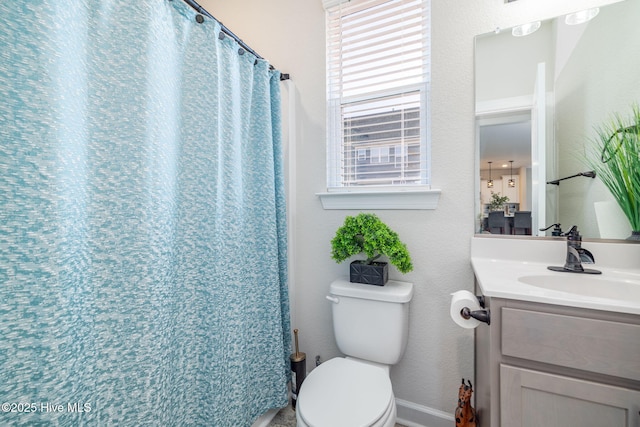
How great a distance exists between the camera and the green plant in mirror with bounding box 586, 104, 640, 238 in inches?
41.1

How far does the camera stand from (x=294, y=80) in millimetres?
1696

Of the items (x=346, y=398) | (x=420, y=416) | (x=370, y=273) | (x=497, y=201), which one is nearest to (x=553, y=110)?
(x=497, y=201)

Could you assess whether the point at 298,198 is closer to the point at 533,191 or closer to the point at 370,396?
the point at 370,396

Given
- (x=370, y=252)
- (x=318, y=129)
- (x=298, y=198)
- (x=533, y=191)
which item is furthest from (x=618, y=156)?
(x=298, y=198)

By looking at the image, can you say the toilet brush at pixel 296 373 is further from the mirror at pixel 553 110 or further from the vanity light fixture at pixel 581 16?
the vanity light fixture at pixel 581 16

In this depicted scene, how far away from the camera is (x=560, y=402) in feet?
2.31

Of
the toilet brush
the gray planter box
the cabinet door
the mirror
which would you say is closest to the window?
the mirror

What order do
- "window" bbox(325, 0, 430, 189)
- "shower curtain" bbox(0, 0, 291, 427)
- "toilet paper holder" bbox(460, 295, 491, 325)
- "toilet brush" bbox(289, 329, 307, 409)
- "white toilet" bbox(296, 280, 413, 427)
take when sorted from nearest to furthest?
"shower curtain" bbox(0, 0, 291, 427)
"toilet paper holder" bbox(460, 295, 491, 325)
"white toilet" bbox(296, 280, 413, 427)
"window" bbox(325, 0, 430, 189)
"toilet brush" bbox(289, 329, 307, 409)

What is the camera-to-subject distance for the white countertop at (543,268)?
2.31ft

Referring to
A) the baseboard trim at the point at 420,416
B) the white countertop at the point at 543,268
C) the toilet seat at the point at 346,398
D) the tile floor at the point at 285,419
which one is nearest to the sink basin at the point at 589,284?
the white countertop at the point at 543,268

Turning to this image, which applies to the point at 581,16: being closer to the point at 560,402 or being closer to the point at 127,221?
the point at 560,402

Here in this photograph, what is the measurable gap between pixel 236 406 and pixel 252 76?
1547mm

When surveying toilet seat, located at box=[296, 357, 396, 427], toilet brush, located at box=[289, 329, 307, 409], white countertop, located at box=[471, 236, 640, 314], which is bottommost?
toilet brush, located at box=[289, 329, 307, 409]

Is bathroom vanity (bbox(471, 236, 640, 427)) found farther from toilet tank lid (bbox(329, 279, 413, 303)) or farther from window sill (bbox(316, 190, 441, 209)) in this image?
window sill (bbox(316, 190, 441, 209))
